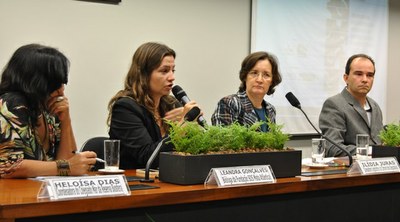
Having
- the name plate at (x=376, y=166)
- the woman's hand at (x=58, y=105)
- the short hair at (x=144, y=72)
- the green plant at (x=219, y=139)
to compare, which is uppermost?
the short hair at (x=144, y=72)

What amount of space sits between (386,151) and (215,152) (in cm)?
103

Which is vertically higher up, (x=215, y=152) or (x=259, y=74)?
(x=259, y=74)

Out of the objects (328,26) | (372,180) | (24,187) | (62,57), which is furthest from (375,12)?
(24,187)

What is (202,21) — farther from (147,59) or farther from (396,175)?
(396,175)

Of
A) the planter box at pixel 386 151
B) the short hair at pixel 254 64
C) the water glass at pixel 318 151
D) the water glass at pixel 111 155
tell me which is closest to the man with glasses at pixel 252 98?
the short hair at pixel 254 64

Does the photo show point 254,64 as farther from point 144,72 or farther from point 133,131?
point 133,131

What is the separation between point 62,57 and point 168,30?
1913mm

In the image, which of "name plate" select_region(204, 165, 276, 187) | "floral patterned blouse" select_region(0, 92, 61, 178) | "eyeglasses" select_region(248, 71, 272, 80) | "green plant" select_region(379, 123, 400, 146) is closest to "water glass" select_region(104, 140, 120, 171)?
"floral patterned blouse" select_region(0, 92, 61, 178)

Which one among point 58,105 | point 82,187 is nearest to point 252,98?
point 58,105

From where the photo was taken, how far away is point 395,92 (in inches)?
221

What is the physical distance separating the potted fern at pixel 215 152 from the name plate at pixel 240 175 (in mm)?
17

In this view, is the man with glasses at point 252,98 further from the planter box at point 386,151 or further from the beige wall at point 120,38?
the beige wall at point 120,38

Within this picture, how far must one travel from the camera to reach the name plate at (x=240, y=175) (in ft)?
5.79

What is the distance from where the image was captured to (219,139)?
1856 mm
